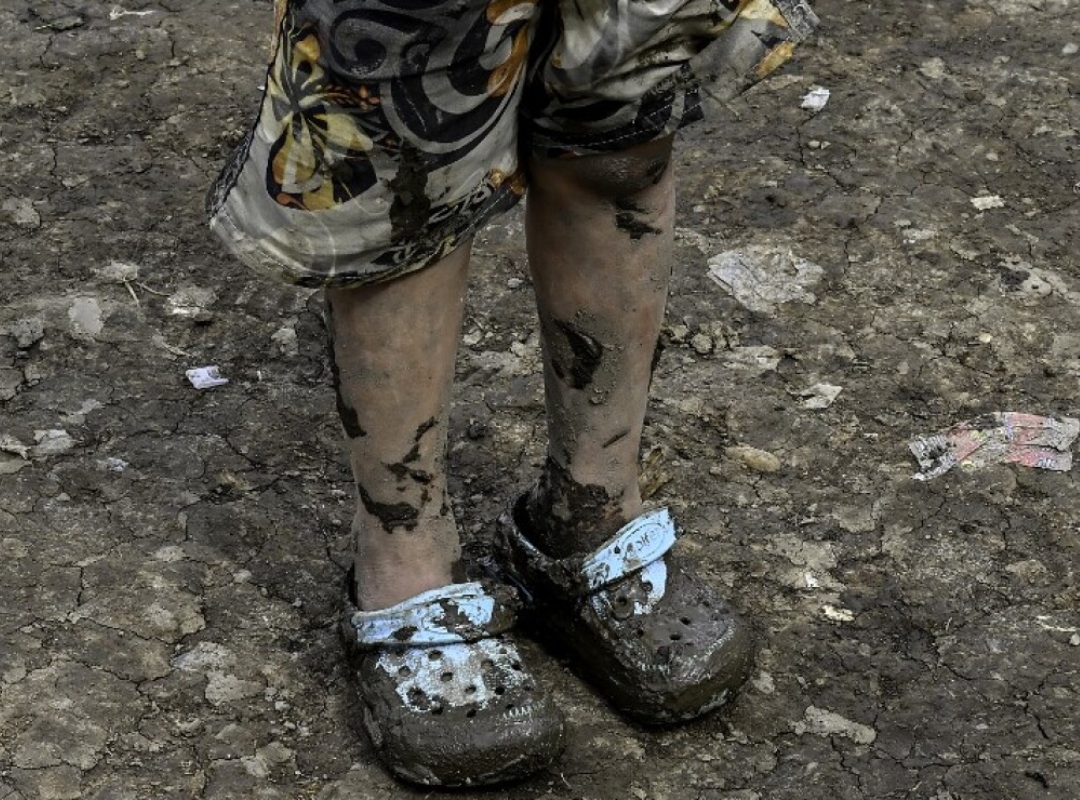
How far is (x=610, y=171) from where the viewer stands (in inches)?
70.5

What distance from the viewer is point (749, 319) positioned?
2.80 meters

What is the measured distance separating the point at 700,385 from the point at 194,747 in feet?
3.55

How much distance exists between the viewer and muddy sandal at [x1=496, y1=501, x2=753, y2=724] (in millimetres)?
1980

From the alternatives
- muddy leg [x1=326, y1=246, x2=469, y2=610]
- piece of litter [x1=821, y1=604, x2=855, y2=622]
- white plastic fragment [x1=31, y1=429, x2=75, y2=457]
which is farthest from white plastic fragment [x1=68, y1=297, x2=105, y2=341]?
piece of litter [x1=821, y1=604, x2=855, y2=622]

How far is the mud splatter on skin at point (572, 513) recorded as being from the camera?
80.0 inches

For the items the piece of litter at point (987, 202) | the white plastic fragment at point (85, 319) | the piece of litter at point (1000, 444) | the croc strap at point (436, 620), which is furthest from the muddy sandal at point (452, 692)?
the piece of litter at point (987, 202)

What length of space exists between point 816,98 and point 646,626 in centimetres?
177

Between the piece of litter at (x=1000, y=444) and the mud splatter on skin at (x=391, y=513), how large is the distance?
3.03ft

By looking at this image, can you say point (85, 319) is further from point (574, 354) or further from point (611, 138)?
point (611, 138)

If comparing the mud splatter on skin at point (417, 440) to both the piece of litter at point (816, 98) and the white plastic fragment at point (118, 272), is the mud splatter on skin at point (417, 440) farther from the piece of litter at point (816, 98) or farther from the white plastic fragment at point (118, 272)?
the piece of litter at point (816, 98)

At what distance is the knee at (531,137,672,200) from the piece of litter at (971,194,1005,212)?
1455mm

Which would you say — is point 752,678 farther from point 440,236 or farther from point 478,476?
point 440,236

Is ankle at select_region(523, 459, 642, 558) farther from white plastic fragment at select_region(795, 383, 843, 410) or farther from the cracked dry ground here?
white plastic fragment at select_region(795, 383, 843, 410)

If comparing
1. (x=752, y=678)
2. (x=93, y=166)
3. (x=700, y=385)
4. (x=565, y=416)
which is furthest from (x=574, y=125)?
(x=93, y=166)
